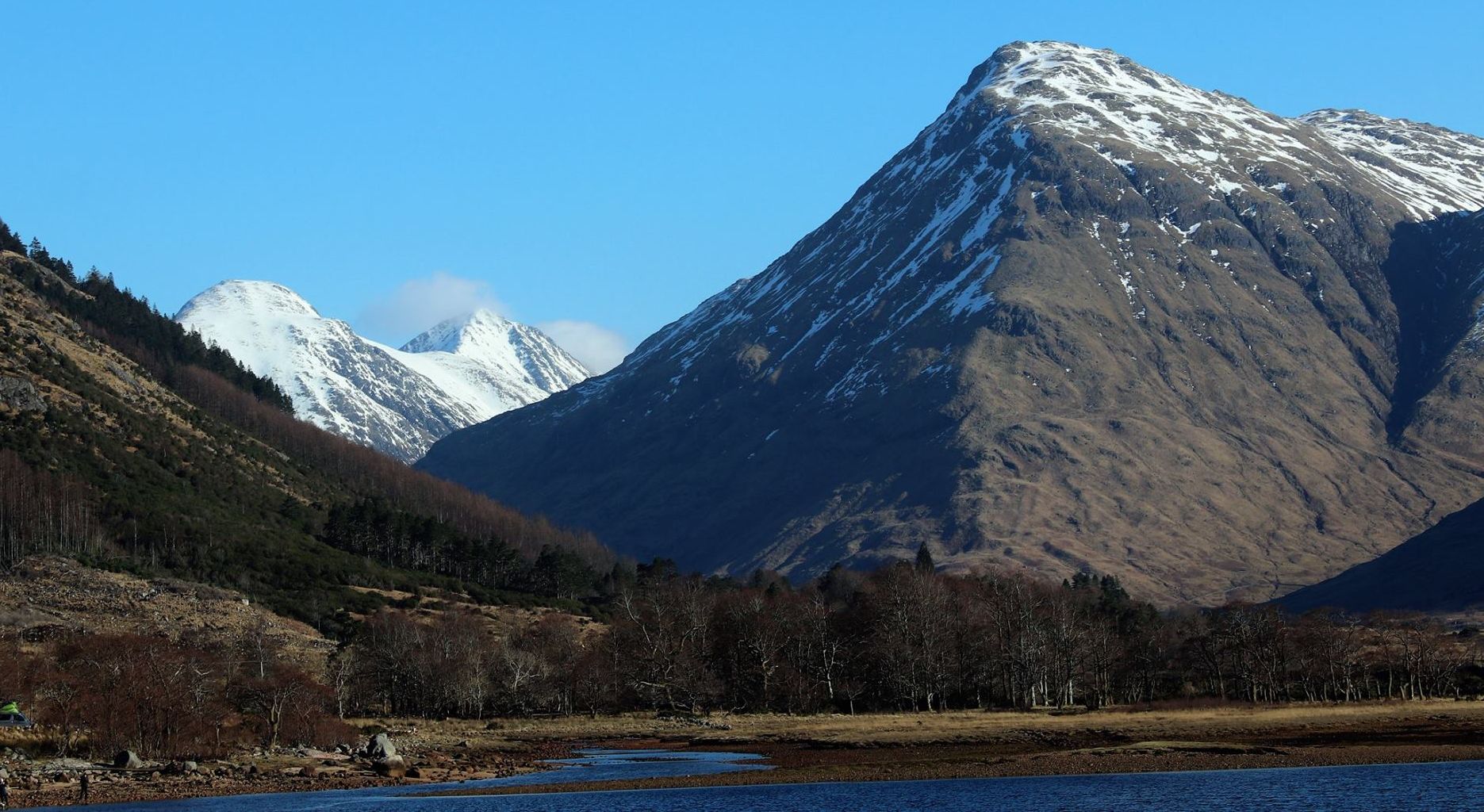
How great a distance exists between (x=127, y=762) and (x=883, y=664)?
75491mm

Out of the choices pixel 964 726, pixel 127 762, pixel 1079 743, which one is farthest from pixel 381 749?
pixel 1079 743

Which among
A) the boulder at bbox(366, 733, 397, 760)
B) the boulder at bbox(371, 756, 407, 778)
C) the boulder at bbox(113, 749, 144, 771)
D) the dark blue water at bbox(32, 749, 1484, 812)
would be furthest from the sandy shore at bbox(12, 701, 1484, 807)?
the dark blue water at bbox(32, 749, 1484, 812)

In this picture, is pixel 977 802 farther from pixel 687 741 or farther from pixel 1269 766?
pixel 687 741

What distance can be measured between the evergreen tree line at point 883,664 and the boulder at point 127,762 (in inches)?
1803

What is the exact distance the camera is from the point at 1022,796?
8562cm

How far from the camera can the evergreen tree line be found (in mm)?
155500

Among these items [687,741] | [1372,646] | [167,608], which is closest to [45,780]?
[687,741]

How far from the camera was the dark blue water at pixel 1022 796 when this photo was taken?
7919 centimetres

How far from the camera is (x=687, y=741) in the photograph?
132m

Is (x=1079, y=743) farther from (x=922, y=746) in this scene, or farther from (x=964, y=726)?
(x=964, y=726)

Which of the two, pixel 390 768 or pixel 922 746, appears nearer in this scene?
pixel 390 768

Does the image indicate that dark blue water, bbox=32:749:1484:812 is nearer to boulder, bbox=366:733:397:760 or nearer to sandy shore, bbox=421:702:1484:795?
sandy shore, bbox=421:702:1484:795

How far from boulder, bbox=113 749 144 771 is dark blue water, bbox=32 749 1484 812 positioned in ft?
42.6

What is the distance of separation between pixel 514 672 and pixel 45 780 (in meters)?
65.4
